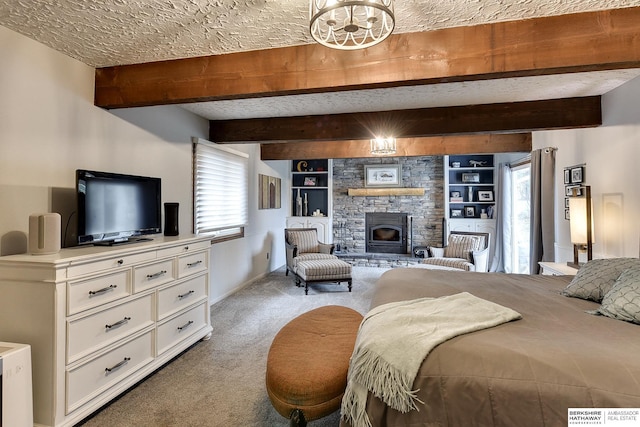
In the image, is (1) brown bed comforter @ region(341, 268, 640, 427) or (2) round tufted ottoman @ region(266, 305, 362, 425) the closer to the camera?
(1) brown bed comforter @ region(341, 268, 640, 427)

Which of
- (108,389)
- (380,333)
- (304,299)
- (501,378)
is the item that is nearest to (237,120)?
(304,299)

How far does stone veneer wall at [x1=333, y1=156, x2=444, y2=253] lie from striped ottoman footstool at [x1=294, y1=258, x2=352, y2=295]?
8.78ft

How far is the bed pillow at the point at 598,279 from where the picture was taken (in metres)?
1.91

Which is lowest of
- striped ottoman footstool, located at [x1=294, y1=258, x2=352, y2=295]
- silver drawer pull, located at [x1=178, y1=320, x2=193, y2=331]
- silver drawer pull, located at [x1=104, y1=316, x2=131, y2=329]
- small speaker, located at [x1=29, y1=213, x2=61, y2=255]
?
silver drawer pull, located at [x1=178, y1=320, x2=193, y2=331]

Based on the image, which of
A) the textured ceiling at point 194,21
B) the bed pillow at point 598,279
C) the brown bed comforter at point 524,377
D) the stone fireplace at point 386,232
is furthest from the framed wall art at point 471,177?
the brown bed comforter at point 524,377

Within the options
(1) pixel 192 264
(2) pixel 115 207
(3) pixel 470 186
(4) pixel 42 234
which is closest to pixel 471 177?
(3) pixel 470 186

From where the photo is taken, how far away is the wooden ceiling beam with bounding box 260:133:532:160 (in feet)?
15.7

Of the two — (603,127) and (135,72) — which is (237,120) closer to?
(135,72)

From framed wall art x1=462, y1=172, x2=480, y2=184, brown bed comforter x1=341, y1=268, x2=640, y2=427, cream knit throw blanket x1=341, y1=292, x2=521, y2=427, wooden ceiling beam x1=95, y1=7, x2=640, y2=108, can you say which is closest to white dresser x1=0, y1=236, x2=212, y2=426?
wooden ceiling beam x1=95, y1=7, x2=640, y2=108

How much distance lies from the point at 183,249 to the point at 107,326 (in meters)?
0.84

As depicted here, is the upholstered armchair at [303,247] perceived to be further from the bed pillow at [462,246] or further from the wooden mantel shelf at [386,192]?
the bed pillow at [462,246]

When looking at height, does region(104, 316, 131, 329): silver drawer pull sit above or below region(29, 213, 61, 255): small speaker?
below

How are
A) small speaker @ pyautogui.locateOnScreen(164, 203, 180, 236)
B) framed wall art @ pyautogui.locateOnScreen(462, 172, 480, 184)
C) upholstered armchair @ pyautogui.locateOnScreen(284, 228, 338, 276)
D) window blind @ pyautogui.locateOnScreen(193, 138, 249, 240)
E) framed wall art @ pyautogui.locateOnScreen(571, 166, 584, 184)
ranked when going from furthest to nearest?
framed wall art @ pyautogui.locateOnScreen(462, 172, 480, 184), upholstered armchair @ pyautogui.locateOnScreen(284, 228, 338, 276), window blind @ pyautogui.locateOnScreen(193, 138, 249, 240), framed wall art @ pyautogui.locateOnScreen(571, 166, 584, 184), small speaker @ pyautogui.locateOnScreen(164, 203, 180, 236)

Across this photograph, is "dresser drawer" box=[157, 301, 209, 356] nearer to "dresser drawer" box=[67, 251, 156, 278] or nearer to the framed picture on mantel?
"dresser drawer" box=[67, 251, 156, 278]
